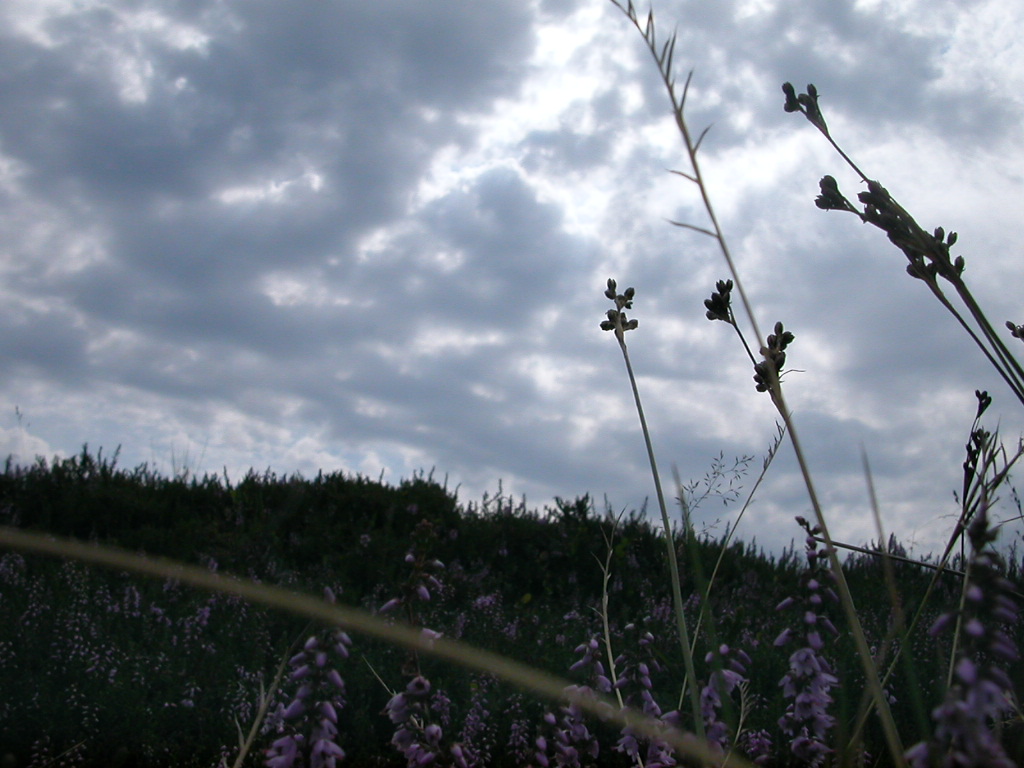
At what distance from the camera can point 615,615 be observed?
7219 mm

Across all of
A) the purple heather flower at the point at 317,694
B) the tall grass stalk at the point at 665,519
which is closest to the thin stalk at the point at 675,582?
the tall grass stalk at the point at 665,519

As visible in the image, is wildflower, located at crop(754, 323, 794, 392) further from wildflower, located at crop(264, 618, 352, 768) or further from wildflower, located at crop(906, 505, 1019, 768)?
wildflower, located at crop(264, 618, 352, 768)

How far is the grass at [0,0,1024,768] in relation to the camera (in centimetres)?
157

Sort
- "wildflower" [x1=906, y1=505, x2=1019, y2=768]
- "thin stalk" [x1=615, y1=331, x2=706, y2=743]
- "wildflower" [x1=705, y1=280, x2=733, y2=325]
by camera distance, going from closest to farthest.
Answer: "wildflower" [x1=906, y1=505, x2=1019, y2=768], "thin stalk" [x1=615, y1=331, x2=706, y2=743], "wildflower" [x1=705, y1=280, x2=733, y2=325]

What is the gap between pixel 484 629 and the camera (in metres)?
6.30

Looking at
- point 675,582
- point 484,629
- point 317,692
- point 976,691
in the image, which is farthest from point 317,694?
point 484,629

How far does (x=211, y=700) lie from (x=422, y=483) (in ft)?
18.0

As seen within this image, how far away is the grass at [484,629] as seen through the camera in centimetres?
157

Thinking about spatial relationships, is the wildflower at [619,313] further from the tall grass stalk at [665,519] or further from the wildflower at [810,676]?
the wildflower at [810,676]

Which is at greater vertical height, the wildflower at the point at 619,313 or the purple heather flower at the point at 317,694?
the wildflower at the point at 619,313

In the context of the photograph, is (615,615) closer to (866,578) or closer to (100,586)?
(866,578)

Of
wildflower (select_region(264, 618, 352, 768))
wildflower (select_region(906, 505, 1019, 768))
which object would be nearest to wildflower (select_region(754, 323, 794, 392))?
wildflower (select_region(906, 505, 1019, 768))

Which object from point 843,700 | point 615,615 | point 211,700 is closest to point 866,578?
point 615,615

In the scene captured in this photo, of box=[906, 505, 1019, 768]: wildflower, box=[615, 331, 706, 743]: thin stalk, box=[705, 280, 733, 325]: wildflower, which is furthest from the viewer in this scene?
box=[705, 280, 733, 325]: wildflower
